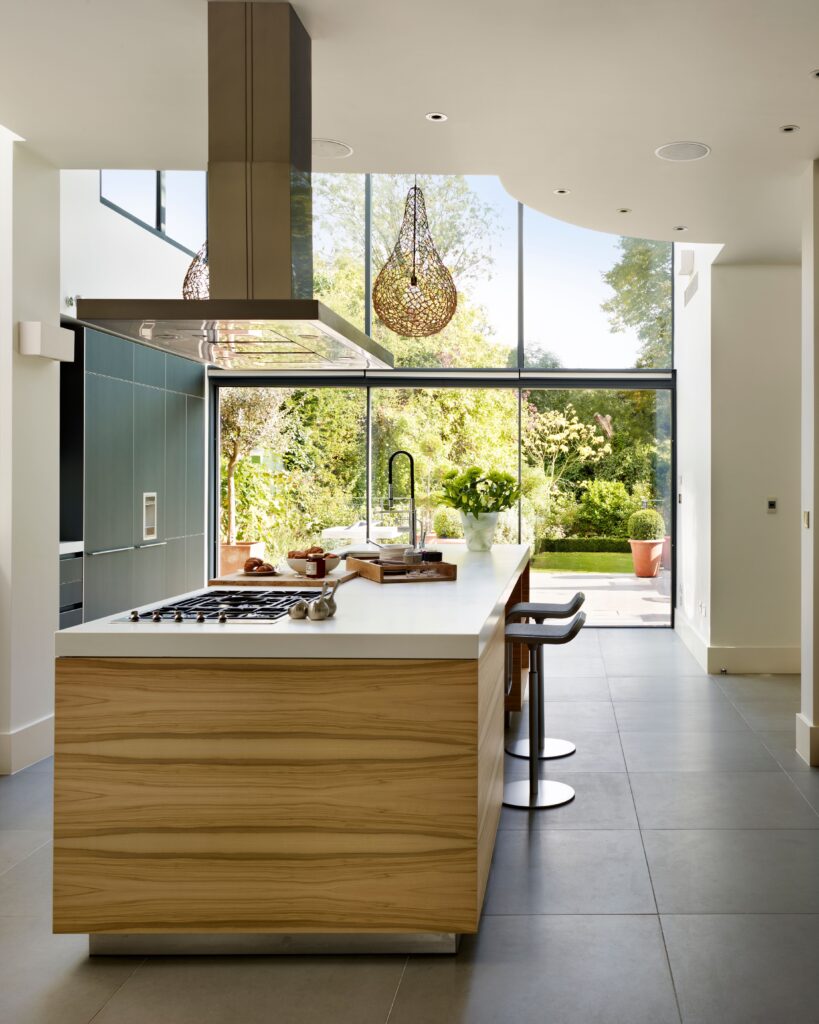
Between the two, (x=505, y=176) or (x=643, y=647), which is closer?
(x=505, y=176)

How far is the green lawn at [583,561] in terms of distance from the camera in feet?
28.3

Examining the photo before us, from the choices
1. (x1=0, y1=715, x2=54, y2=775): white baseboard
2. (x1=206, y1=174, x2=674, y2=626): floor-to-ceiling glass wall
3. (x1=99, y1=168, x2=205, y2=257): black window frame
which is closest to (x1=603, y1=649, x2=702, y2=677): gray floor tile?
(x1=206, y1=174, x2=674, y2=626): floor-to-ceiling glass wall

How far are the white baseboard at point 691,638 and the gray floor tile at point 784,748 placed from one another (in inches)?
65.3

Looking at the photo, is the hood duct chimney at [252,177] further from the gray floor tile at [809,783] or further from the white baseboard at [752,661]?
the white baseboard at [752,661]

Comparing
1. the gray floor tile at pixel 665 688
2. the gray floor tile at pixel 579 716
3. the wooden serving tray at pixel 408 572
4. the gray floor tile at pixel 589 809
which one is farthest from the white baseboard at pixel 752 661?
the wooden serving tray at pixel 408 572

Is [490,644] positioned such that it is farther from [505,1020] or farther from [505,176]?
[505,176]

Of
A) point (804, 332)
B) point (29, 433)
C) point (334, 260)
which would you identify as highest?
point (334, 260)

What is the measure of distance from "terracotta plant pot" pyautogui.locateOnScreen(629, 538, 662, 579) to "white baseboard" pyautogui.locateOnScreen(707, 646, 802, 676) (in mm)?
1872

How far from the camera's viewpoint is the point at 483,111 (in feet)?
12.9

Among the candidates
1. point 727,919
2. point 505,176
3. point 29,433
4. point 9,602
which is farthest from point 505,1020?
point 505,176

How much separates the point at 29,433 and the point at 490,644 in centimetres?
273

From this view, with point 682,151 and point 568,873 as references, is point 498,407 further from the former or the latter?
point 568,873

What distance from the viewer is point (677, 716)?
5535 millimetres

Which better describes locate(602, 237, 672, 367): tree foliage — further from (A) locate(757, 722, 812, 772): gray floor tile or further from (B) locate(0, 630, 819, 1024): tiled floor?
(B) locate(0, 630, 819, 1024): tiled floor
